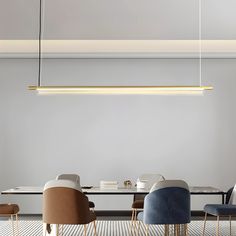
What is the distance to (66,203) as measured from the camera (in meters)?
4.90

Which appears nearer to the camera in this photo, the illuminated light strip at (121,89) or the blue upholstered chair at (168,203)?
the blue upholstered chair at (168,203)

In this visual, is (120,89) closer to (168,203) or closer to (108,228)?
(168,203)

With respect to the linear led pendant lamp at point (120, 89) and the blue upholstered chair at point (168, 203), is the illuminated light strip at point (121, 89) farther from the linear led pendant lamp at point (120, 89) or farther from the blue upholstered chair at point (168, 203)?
the blue upholstered chair at point (168, 203)

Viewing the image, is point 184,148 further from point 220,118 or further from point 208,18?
point 208,18

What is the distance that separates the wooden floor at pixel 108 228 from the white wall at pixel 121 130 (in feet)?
3.53

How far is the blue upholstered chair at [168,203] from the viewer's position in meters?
5.00

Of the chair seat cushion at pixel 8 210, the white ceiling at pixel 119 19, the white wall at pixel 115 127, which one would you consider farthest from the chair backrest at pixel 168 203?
the white wall at pixel 115 127

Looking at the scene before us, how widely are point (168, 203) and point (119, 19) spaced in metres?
3.35

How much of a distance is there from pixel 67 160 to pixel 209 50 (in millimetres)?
3127

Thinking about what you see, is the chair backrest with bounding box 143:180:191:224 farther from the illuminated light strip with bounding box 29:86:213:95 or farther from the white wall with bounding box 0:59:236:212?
the white wall with bounding box 0:59:236:212

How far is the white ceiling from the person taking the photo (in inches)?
288

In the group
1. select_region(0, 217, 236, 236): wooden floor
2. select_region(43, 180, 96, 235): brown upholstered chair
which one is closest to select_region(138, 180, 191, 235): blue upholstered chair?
select_region(43, 180, 96, 235): brown upholstered chair

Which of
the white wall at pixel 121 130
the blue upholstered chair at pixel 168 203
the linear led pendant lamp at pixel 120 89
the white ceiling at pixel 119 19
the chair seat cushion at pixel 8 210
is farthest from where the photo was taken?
the white wall at pixel 121 130

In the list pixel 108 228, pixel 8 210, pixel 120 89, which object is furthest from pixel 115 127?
pixel 8 210
